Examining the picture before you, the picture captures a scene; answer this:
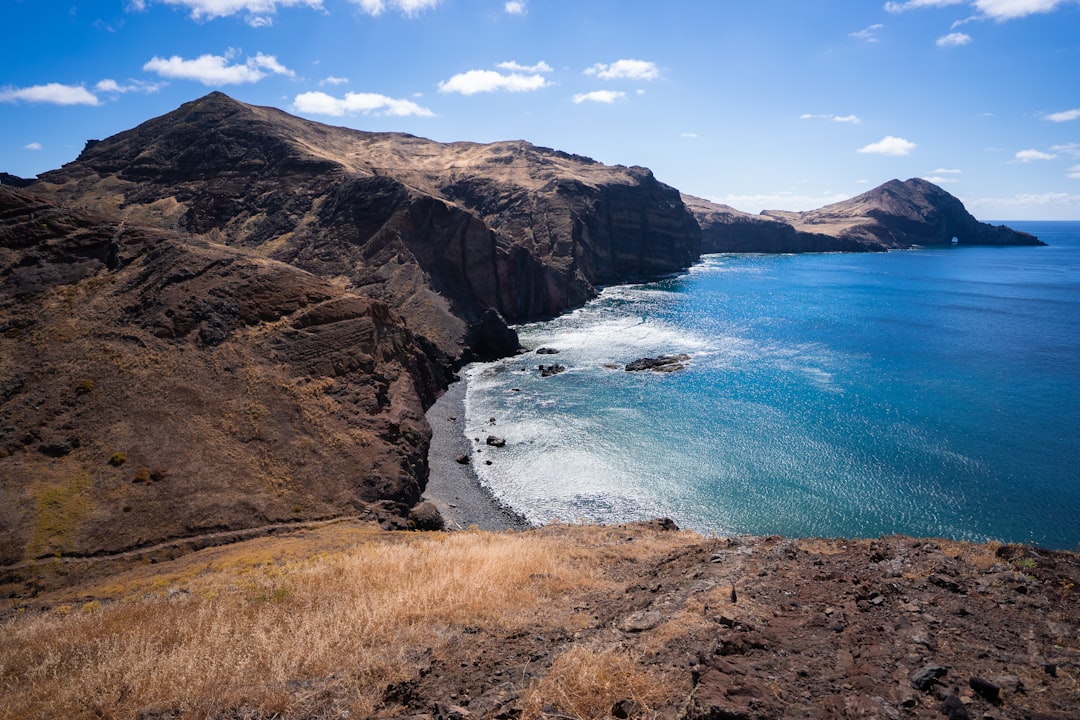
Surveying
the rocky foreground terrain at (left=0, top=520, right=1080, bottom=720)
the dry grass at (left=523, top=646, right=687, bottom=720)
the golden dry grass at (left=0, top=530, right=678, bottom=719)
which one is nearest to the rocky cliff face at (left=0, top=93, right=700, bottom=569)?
the golden dry grass at (left=0, top=530, right=678, bottom=719)

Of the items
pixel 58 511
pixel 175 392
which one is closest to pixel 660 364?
pixel 175 392

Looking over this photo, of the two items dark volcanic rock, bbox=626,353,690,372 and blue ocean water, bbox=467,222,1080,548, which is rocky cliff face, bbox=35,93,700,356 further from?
dark volcanic rock, bbox=626,353,690,372

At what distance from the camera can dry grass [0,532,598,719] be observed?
10047 mm

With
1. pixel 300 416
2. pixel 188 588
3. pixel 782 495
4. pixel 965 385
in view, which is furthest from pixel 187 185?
pixel 965 385

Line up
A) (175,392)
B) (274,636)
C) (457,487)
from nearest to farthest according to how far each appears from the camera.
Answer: (274,636) → (175,392) → (457,487)

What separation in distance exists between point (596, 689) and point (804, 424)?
51826 millimetres

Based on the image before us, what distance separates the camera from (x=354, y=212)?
94.2 metres

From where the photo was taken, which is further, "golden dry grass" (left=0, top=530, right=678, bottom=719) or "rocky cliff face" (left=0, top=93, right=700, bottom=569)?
"rocky cliff face" (left=0, top=93, right=700, bottom=569)

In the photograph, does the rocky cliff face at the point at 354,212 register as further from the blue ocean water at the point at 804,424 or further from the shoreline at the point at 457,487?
the shoreline at the point at 457,487

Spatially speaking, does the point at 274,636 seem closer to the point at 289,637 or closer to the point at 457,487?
the point at 289,637

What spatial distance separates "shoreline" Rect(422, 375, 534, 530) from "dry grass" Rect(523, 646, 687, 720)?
2996 cm

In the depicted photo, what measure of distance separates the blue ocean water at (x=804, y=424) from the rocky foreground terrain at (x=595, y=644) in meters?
23.8

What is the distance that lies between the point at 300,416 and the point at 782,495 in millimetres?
36922

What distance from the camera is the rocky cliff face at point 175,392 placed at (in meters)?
32.3
